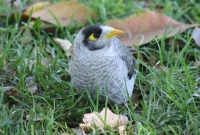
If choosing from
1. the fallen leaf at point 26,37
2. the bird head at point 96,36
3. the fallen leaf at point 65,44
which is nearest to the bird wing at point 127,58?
the bird head at point 96,36

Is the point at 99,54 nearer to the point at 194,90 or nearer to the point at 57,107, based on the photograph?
the point at 57,107

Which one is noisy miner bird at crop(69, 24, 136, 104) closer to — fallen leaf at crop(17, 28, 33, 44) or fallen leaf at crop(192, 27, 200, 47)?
fallen leaf at crop(17, 28, 33, 44)

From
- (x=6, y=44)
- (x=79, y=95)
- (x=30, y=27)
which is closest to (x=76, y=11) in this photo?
(x=30, y=27)

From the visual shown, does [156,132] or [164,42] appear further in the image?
[164,42]

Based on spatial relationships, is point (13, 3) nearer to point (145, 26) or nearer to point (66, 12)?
point (66, 12)

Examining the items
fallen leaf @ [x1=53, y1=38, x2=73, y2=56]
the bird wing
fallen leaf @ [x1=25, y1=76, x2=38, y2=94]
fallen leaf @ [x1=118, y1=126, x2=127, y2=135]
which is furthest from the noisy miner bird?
fallen leaf @ [x1=53, y1=38, x2=73, y2=56]
